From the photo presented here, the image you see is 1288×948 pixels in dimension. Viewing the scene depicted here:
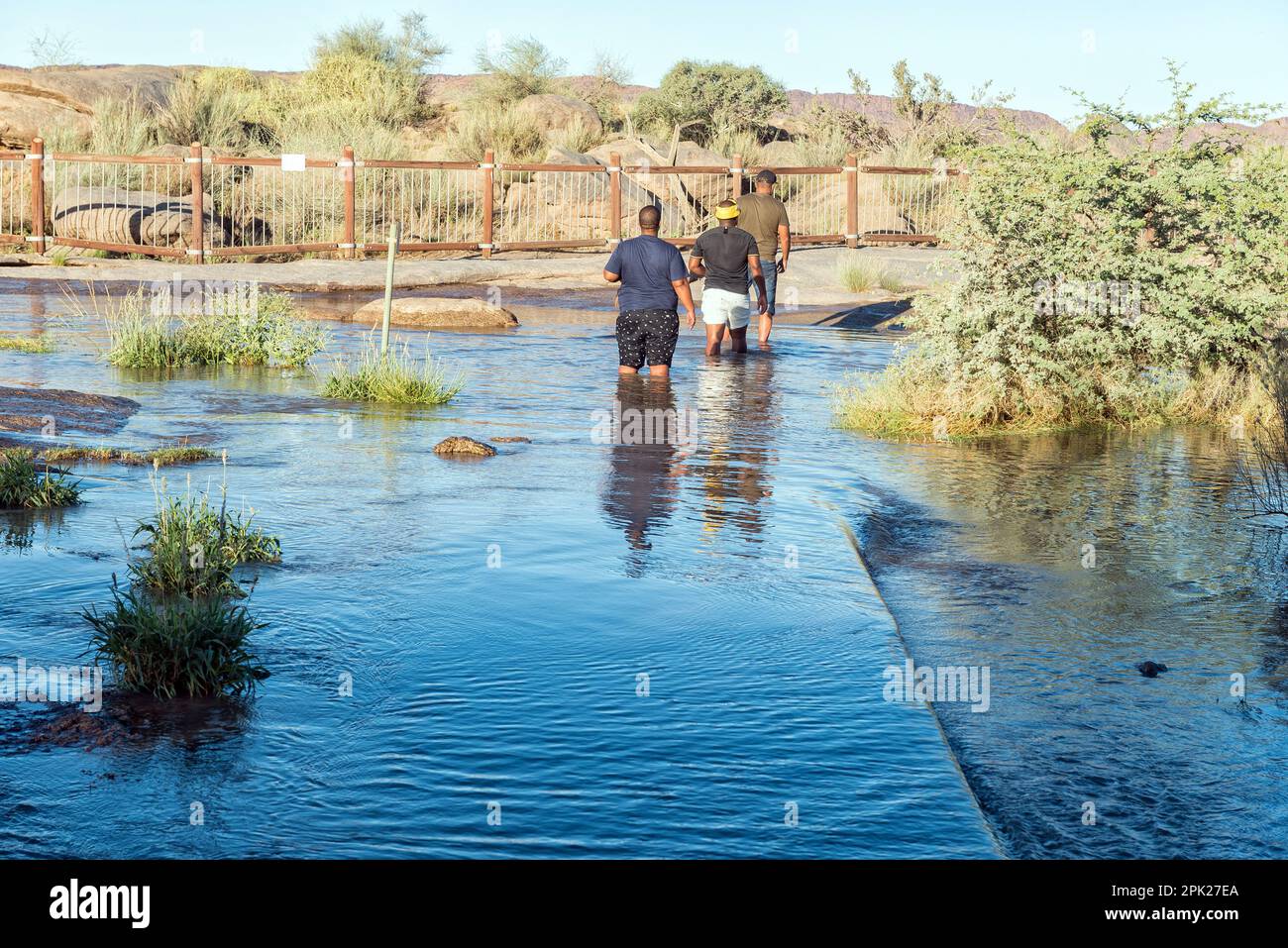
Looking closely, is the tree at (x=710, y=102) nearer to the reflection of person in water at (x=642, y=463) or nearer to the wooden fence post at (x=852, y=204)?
the wooden fence post at (x=852, y=204)

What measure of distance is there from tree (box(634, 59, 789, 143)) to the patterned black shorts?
3331cm

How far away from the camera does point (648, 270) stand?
613 inches

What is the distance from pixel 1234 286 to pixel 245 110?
3511 centimetres

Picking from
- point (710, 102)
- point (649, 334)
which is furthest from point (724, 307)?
point (710, 102)

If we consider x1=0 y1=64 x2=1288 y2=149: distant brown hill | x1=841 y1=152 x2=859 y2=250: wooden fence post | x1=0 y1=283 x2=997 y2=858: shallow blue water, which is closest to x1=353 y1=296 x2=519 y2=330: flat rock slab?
x1=0 y1=283 x2=997 y2=858: shallow blue water

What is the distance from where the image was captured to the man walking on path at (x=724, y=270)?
57.9 feet

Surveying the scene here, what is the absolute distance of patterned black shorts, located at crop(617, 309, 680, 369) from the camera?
15.8 meters

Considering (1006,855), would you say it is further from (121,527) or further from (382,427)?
(382,427)

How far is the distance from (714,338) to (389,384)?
5551mm

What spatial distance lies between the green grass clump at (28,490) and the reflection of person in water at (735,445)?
3616 mm

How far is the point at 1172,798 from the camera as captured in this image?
16.3 feet
